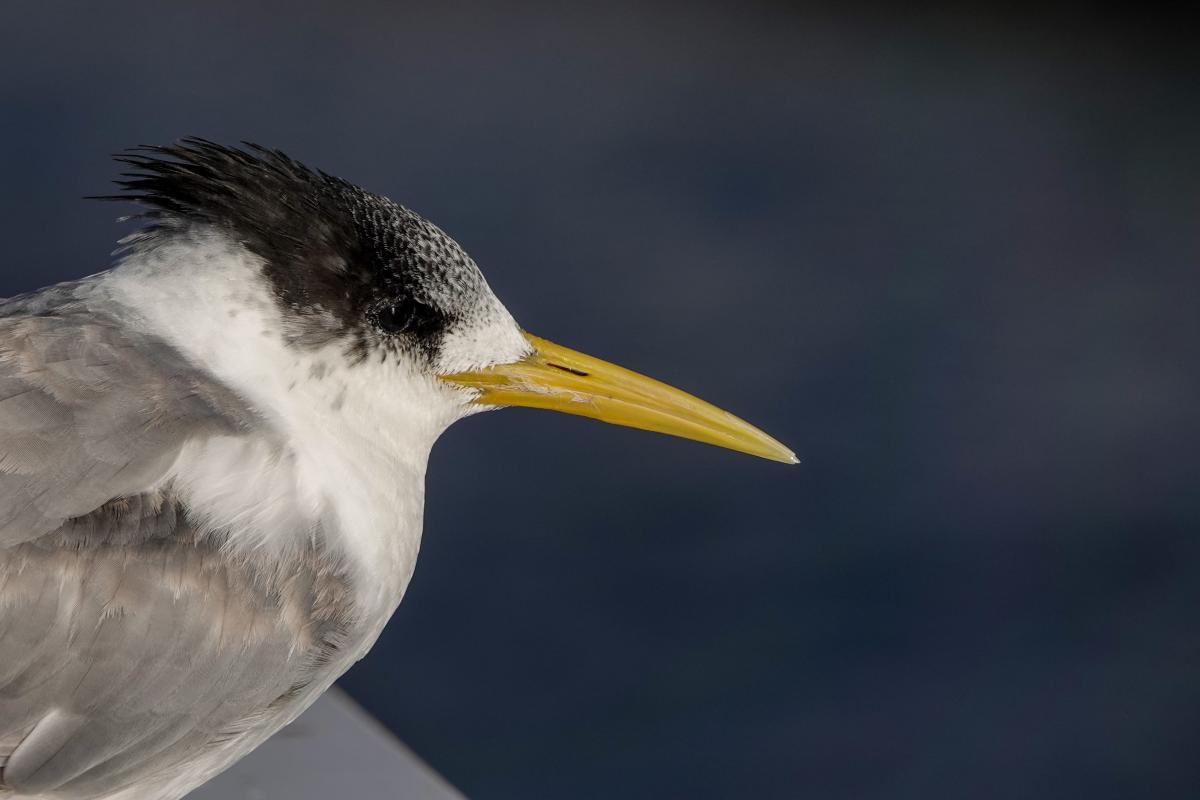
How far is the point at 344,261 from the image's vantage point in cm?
186

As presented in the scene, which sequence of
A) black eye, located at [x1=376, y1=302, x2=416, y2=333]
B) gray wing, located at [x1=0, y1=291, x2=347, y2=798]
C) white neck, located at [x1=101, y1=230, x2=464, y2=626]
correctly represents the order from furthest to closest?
black eye, located at [x1=376, y1=302, x2=416, y2=333] < white neck, located at [x1=101, y1=230, x2=464, y2=626] < gray wing, located at [x1=0, y1=291, x2=347, y2=798]

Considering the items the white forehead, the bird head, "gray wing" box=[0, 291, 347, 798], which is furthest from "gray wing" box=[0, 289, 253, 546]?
the white forehead

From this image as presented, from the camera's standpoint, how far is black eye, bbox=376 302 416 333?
1900 mm

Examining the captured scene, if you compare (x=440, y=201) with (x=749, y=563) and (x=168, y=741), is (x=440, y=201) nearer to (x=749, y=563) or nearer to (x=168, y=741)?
(x=749, y=563)

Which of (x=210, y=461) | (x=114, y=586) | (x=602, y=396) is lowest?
(x=114, y=586)

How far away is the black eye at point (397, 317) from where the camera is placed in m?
1.90

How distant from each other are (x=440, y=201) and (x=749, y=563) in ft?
5.69

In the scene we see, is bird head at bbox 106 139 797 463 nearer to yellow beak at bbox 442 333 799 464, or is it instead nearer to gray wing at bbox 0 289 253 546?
yellow beak at bbox 442 333 799 464

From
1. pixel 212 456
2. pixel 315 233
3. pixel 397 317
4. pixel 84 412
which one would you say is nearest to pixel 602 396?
pixel 397 317

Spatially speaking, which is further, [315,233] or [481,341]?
[481,341]

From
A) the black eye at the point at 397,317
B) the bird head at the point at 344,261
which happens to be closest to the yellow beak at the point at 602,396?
the bird head at the point at 344,261

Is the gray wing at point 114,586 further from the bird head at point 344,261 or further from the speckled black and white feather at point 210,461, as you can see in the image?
the bird head at point 344,261

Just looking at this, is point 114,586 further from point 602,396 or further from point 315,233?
point 602,396

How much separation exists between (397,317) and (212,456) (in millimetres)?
305
